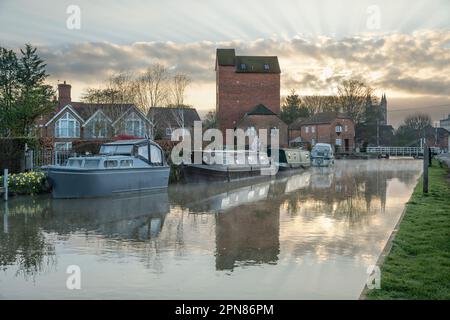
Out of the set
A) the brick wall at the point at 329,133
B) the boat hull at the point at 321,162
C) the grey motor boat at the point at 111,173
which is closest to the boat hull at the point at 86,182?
the grey motor boat at the point at 111,173

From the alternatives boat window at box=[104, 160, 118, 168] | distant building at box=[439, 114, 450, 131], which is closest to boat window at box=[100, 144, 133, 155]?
boat window at box=[104, 160, 118, 168]

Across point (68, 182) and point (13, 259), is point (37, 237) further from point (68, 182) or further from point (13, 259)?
point (68, 182)

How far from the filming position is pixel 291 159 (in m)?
41.5

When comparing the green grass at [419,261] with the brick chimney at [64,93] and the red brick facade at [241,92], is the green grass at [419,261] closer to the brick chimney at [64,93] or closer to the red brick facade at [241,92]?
the brick chimney at [64,93]

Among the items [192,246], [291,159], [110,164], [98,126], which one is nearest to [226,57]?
[98,126]

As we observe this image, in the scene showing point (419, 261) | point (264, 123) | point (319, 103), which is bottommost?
point (419, 261)

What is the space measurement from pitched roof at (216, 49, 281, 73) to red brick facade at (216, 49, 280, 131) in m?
0.42

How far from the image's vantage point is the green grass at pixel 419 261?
261 inches

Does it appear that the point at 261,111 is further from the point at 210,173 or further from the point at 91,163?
the point at 91,163

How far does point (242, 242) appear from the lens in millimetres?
10828

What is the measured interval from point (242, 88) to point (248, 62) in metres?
4.25

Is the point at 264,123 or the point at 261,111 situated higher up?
the point at 261,111

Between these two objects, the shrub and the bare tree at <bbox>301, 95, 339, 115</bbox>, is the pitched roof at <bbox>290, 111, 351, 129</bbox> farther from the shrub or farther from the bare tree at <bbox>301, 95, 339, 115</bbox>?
the shrub

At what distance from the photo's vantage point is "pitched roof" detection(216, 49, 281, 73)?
71.2 meters
